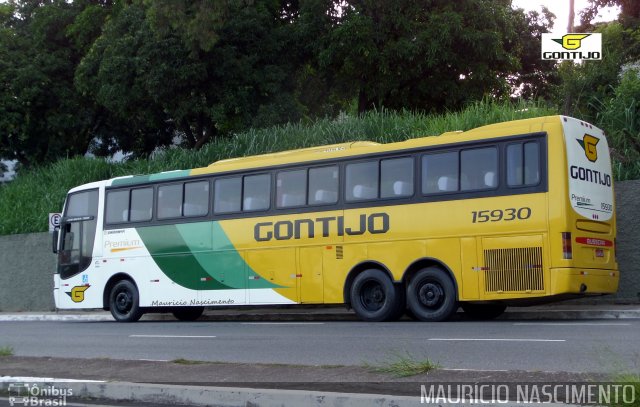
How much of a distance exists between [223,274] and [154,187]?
298 cm

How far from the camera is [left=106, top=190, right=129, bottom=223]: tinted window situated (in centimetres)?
2223

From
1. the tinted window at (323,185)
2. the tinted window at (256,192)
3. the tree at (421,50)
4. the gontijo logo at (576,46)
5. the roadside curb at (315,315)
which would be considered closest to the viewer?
the roadside curb at (315,315)

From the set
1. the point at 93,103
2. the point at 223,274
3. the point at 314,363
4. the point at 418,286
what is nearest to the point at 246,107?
the point at 93,103

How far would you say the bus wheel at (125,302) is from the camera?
71.6 feet

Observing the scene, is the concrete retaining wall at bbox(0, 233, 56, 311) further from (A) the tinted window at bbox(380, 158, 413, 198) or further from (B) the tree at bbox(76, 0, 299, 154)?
(A) the tinted window at bbox(380, 158, 413, 198)

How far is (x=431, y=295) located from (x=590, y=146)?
386 cm

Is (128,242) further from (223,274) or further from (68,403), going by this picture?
(68,403)

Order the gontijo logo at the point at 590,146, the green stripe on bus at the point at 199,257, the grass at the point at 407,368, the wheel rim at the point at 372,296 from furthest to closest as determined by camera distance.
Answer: the green stripe on bus at the point at 199,257, the wheel rim at the point at 372,296, the gontijo logo at the point at 590,146, the grass at the point at 407,368

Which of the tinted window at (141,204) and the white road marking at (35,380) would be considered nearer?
the white road marking at (35,380)

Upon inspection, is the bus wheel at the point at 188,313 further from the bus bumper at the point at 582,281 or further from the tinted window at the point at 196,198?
the bus bumper at the point at 582,281

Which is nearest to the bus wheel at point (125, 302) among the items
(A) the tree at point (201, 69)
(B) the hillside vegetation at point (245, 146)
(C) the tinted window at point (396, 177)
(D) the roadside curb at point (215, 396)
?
(C) the tinted window at point (396, 177)

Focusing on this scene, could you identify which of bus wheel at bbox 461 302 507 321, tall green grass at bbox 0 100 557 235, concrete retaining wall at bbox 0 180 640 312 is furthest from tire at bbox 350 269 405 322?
concrete retaining wall at bbox 0 180 640 312

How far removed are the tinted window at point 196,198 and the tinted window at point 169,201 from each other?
22 cm

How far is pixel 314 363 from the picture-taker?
1099 centimetres
